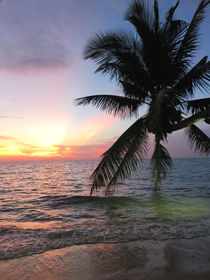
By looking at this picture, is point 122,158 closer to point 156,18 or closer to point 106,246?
point 106,246

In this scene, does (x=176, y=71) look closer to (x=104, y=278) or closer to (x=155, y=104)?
(x=155, y=104)

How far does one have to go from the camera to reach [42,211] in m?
10.2

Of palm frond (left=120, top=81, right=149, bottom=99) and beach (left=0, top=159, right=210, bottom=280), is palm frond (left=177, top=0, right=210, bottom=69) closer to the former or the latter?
palm frond (left=120, top=81, right=149, bottom=99)

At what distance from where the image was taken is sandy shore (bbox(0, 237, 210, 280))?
3.74 meters

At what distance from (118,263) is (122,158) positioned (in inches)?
168

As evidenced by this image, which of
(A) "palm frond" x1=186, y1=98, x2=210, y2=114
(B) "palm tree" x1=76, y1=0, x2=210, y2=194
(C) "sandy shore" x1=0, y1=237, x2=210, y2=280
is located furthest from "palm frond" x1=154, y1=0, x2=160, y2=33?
(C) "sandy shore" x1=0, y1=237, x2=210, y2=280

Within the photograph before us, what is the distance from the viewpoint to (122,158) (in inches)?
315

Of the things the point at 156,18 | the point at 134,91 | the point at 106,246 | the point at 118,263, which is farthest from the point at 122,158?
the point at 156,18

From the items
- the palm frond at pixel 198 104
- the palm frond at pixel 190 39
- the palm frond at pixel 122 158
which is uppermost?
the palm frond at pixel 190 39

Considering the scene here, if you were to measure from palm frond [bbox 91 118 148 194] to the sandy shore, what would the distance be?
115 inches

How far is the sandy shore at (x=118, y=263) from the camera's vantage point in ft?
12.3

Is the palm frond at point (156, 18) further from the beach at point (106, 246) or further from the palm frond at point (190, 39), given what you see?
the beach at point (106, 246)

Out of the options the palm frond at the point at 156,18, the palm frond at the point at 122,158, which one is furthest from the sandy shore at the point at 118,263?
the palm frond at the point at 156,18

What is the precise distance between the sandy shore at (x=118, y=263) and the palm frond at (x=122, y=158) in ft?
9.55
